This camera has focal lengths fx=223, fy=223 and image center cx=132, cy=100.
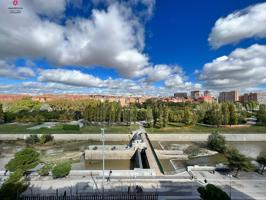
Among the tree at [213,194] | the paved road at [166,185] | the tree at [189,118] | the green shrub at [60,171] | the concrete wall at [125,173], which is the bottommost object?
the paved road at [166,185]

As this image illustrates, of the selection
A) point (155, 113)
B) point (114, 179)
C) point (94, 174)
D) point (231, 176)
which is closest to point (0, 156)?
point (94, 174)

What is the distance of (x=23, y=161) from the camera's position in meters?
19.1

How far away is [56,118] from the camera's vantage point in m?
66.0

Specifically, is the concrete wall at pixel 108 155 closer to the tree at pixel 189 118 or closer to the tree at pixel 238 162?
the tree at pixel 238 162

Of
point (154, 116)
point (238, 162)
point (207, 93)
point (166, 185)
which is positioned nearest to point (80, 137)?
point (154, 116)

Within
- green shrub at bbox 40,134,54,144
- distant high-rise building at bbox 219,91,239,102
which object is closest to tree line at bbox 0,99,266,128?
green shrub at bbox 40,134,54,144

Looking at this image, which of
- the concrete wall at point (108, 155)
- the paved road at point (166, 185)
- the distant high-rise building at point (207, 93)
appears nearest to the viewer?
the paved road at point (166, 185)

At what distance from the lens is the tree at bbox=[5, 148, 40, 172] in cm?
1864

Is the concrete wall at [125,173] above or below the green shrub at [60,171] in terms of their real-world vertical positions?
below

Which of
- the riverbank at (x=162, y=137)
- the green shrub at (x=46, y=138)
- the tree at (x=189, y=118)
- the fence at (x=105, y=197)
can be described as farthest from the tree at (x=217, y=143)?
the green shrub at (x=46, y=138)

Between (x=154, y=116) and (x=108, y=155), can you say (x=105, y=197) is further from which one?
(x=154, y=116)

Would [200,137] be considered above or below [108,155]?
above

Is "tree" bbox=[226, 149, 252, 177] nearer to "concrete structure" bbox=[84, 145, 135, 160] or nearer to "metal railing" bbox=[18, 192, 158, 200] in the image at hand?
"metal railing" bbox=[18, 192, 158, 200]

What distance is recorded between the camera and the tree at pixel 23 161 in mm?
18641
